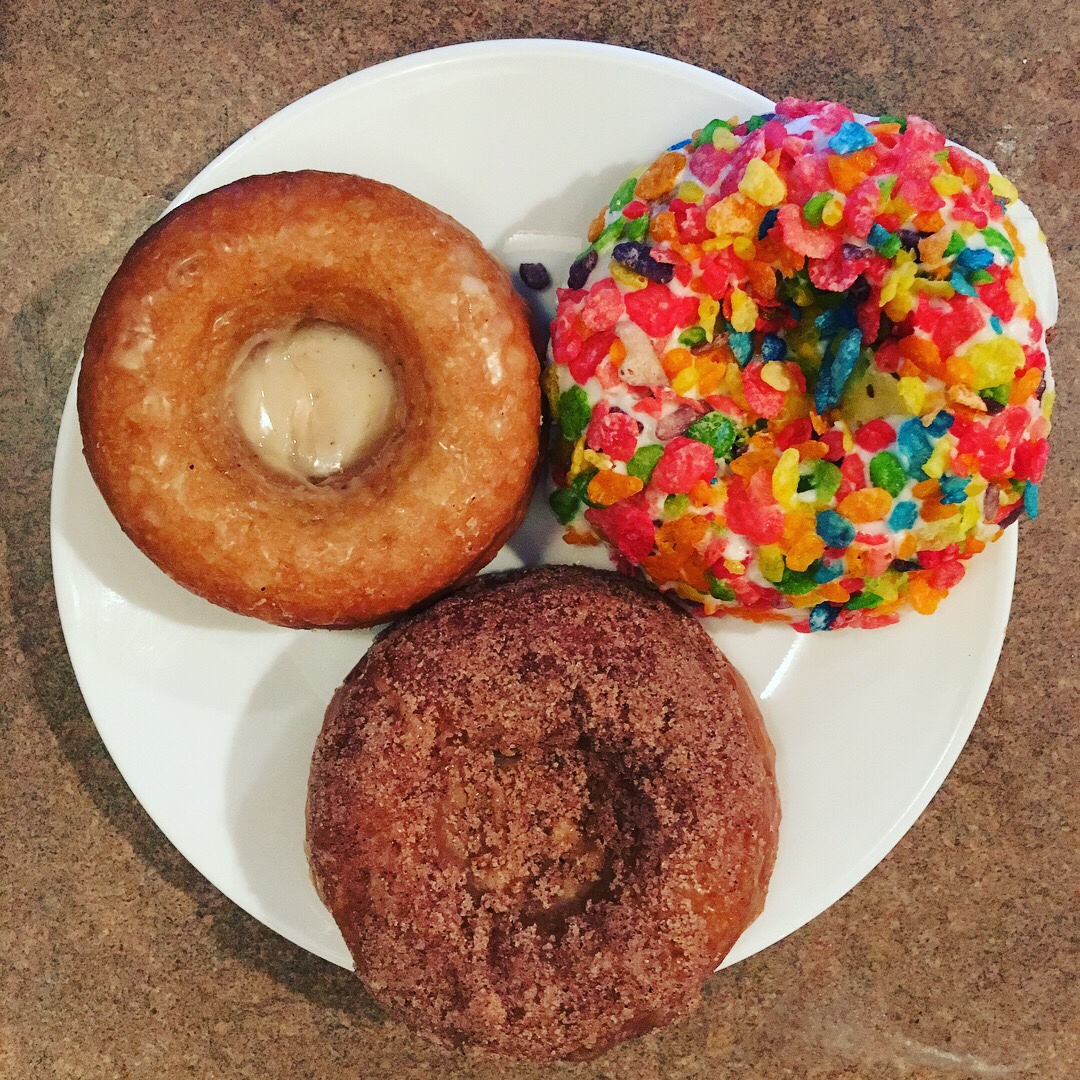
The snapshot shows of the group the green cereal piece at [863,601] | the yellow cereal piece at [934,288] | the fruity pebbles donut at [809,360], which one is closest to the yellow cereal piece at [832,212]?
the fruity pebbles donut at [809,360]

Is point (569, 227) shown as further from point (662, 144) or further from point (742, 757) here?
point (742, 757)

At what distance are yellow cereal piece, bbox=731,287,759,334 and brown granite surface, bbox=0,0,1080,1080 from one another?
670mm

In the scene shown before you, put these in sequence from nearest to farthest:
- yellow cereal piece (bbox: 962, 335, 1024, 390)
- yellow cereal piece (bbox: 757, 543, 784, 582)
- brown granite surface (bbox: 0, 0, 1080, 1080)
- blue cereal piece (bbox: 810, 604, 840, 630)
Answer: yellow cereal piece (bbox: 962, 335, 1024, 390), yellow cereal piece (bbox: 757, 543, 784, 582), blue cereal piece (bbox: 810, 604, 840, 630), brown granite surface (bbox: 0, 0, 1080, 1080)

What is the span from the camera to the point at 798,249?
0.98m

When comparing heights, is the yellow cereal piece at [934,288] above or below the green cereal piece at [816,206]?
below

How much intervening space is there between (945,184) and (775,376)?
26cm

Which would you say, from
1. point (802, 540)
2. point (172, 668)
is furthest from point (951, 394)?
point (172, 668)

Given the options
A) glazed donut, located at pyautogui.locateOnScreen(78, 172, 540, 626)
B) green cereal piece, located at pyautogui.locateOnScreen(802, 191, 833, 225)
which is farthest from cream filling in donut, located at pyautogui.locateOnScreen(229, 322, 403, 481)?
green cereal piece, located at pyautogui.locateOnScreen(802, 191, 833, 225)

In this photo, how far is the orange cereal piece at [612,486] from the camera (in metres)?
1.06

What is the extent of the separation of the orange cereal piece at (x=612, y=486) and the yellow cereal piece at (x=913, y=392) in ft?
0.97

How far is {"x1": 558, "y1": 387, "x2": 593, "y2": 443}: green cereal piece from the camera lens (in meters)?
1.09

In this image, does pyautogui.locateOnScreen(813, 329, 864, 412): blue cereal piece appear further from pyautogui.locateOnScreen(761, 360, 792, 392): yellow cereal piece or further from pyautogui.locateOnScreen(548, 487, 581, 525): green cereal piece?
pyautogui.locateOnScreen(548, 487, 581, 525): green cereal piece

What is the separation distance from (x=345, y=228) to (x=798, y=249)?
0.51m

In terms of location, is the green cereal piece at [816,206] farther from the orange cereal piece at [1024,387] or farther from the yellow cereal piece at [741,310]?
the orange cereal piece at [1024,387]
